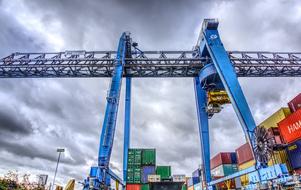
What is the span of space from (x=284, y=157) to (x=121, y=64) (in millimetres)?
15912

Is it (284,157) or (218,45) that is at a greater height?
(218,45)

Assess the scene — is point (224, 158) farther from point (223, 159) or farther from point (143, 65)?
point (143, 65)

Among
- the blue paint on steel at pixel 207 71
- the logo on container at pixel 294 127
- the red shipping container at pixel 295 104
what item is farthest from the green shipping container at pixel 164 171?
the red shipping container at pixel 295 104

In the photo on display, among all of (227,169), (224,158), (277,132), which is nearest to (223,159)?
(224,158)

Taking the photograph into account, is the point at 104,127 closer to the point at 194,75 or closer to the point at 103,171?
the point at 103,171

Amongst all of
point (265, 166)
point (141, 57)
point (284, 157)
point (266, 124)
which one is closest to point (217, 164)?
point (266, 124)

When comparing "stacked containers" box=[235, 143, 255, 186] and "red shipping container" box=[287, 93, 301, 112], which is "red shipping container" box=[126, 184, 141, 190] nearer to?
"stacked containers" box=[235, 143, 255, 186]

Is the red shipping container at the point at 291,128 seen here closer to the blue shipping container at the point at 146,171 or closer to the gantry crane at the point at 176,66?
→ the gantry crane at the point at 176,66

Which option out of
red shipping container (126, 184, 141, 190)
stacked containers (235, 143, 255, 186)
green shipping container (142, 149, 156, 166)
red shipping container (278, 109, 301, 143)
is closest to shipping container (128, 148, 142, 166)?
green shipping container (142, 149, 156, 166)

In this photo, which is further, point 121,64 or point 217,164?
point 217,164

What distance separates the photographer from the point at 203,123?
72.8 ft

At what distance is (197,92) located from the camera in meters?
23.7

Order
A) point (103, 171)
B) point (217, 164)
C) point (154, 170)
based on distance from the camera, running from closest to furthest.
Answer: point (103, 171)
point (154, 170)
point (217, 164)

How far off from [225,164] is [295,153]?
1150 cm
